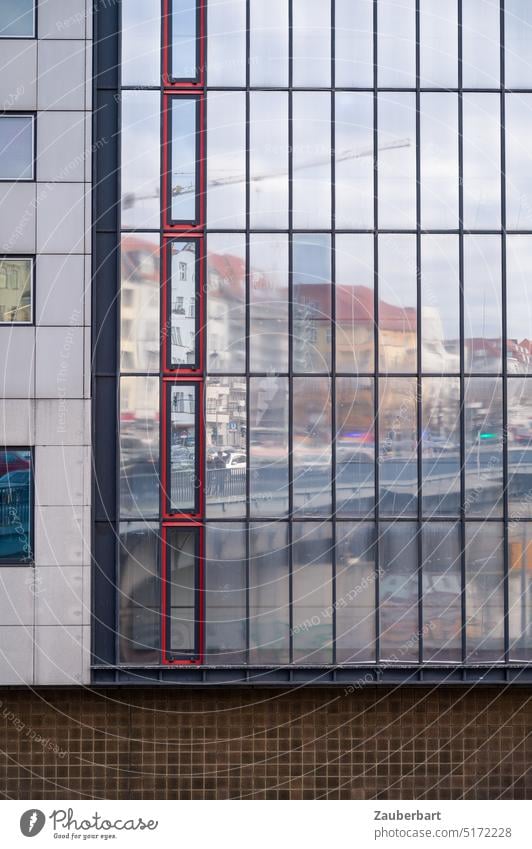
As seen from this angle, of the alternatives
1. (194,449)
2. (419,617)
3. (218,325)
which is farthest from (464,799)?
(218,325)

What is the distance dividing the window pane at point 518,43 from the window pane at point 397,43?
179 cm

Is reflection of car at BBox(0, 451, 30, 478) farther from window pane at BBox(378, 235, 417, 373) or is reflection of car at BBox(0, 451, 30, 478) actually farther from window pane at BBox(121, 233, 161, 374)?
window pane at BBox(378, 235, 417, 373)

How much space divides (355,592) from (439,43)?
1055 cm

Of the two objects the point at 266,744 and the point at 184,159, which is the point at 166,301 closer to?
the point at 184,159

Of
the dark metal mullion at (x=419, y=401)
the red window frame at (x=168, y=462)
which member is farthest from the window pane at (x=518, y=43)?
the red window frame at (x=168, y=462)

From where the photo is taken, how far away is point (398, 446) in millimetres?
20359

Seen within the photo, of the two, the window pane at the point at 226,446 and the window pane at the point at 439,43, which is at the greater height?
the window pane at the point at 439,43

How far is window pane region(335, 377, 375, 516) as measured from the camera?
2033cm

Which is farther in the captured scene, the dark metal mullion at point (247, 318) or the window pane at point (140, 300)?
the window pane at point (140, 300)

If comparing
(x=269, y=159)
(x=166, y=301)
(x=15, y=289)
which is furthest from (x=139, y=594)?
(x=269, y=159)

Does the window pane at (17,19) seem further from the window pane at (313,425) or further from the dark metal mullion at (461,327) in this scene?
the window pane at (313,425)

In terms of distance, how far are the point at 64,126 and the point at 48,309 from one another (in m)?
3.47

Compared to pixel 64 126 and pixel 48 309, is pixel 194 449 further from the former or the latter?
pixel 64 126

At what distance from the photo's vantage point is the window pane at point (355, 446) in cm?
2033
